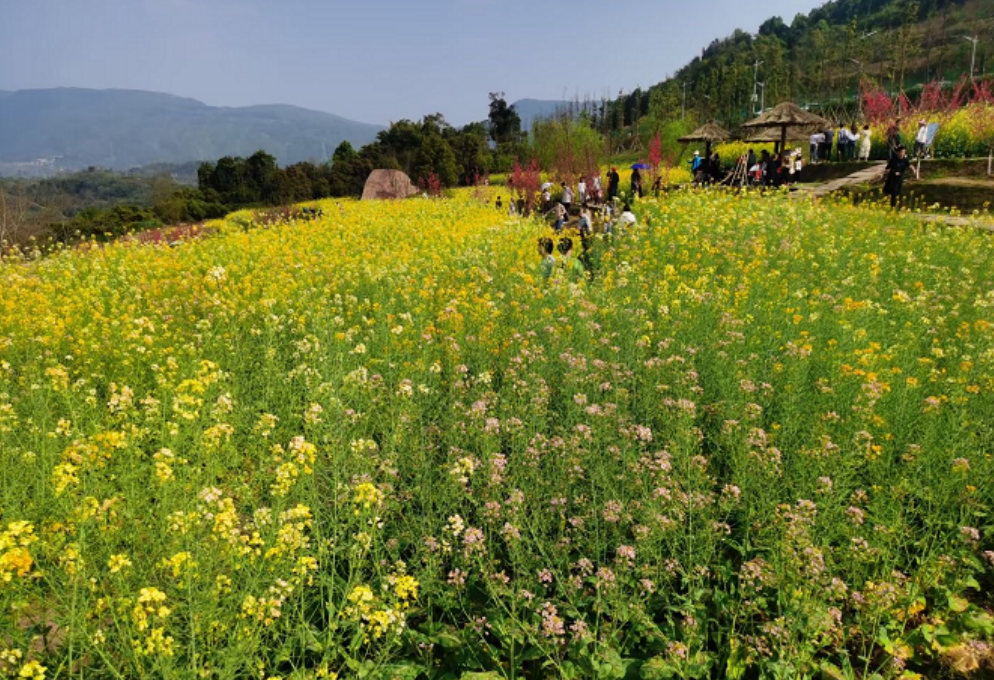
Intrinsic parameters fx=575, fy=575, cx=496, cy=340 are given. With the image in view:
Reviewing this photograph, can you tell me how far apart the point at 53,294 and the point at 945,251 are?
48.4ft

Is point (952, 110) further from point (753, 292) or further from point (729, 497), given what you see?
point (729, 497)

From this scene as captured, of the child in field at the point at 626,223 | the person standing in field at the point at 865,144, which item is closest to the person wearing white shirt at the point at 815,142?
the person standing in field at the point at 865,144

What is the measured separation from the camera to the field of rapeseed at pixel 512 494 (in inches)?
110

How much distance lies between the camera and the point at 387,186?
34.2m

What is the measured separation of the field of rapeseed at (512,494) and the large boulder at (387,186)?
89.4 ft

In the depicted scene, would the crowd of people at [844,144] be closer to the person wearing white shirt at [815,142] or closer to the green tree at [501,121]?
the person wearing white shirt at [815,142]

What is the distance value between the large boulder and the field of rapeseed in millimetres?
27247

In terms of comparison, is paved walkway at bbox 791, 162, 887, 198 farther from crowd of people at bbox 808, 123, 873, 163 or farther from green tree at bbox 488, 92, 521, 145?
green tree at bbox 488, 92, 521, 145

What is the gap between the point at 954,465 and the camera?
3.61 meters

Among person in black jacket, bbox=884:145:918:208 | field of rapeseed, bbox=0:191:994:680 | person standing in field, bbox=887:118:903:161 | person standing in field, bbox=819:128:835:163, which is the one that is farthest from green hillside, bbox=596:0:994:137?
field of rapeseed, bbox=0:191:994:680

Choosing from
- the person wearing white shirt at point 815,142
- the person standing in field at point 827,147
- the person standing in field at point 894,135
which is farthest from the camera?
the person wearing white shirt at point 815,142

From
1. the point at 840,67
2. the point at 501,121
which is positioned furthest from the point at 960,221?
the point at 840,67

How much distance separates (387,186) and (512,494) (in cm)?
3320

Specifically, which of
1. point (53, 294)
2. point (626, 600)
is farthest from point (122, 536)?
point (53, 294)
